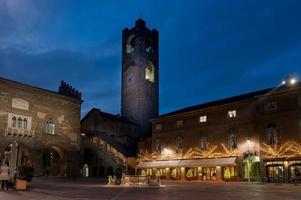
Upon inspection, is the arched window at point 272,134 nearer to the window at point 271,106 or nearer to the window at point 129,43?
the window at point 271,106

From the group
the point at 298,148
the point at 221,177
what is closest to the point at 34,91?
the point at 221,177

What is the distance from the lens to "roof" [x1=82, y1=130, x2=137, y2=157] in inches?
2480

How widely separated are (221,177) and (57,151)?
83.7ft

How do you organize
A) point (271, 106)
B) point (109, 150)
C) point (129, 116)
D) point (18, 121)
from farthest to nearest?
1. point (129, 116)
2. point (109, 150)
3. point (18, 121)
4. point (271, 106)

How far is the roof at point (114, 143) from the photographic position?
207 ft

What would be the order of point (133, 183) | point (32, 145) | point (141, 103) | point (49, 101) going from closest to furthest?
1. point (133, 183)
2. point (32, 145)
3. point (49, 101)
4. point (141, 103)

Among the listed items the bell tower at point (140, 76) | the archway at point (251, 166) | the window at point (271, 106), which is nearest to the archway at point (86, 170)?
the bell tower at point (140, 76)

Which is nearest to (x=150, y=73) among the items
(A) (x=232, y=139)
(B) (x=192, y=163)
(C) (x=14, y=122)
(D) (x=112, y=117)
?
(D) (x=112, y=117)

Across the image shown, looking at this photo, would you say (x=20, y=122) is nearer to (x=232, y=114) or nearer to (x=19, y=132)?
(x=19, y=132)

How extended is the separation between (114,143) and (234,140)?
2419 centimetres

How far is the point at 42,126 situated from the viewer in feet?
171

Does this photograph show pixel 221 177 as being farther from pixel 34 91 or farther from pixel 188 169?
pixel 34 91

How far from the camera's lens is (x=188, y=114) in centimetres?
5491

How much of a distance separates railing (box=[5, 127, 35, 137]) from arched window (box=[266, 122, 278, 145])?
104 ft
